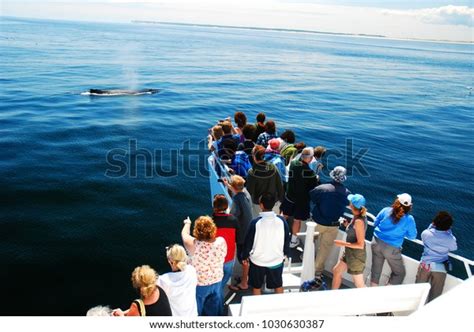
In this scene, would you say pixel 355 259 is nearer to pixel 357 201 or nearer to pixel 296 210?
pixel 357 201

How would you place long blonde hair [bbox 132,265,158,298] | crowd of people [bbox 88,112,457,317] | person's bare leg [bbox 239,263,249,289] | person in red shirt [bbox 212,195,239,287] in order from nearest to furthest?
1. long blonde hair [bbox 132,265,158,298]
2. crowd of people [bbox 88,112,457,317]
3. person in red shirt [bbox 212,195,239,287]
4. person's bare leg [bbox 239,263,249,289]

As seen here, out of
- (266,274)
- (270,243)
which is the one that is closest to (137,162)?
(266,274)

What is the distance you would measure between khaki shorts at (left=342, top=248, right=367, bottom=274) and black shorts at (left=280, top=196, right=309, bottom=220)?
1798 millimetres

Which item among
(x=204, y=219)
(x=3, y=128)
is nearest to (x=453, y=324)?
(x=204, y=219)

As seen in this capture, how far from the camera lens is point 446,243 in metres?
6.47

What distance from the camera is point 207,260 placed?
5.71 m

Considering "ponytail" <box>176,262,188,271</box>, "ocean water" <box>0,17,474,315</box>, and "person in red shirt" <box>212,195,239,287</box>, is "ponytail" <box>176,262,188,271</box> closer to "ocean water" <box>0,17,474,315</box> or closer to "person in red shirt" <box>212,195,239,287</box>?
"person in red shirt" <box>212,195,239,287</box>

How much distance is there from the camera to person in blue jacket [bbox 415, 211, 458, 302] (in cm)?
646

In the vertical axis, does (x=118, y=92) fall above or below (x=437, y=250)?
below

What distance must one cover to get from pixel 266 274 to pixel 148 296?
8.75ft

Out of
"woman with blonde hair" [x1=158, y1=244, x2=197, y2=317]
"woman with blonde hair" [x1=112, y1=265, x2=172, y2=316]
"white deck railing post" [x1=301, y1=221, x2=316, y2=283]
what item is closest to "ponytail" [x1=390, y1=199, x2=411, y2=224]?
"white deck railing post" [x1=301, y1=221, x2=316, y2=283]

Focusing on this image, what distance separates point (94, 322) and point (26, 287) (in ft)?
32.7

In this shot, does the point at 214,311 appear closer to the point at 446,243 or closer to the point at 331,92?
the point at 446,243

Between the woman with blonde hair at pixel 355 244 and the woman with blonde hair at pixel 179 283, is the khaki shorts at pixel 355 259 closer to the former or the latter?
the woman with blonde hair at pixel 355 244
